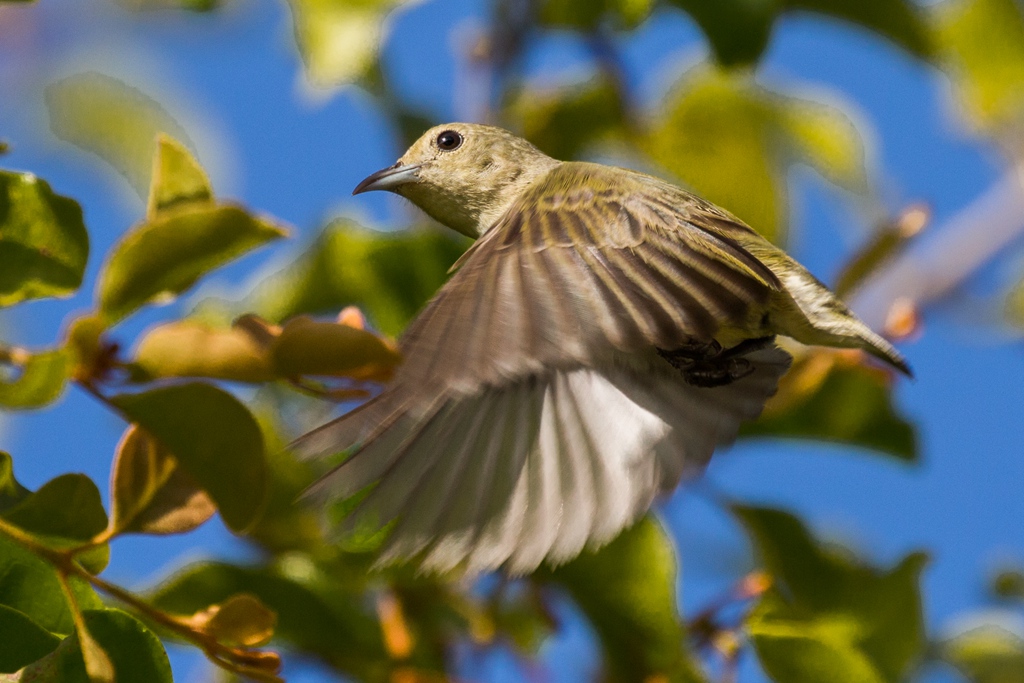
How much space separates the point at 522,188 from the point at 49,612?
1.93 meters

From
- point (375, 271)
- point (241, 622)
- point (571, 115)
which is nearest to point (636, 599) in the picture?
point (375, 271)

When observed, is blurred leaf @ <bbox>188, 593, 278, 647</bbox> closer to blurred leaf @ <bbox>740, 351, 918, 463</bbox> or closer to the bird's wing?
the bird's wing

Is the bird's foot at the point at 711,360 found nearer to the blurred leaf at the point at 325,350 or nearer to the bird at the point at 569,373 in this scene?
the bird at the point at 569,373

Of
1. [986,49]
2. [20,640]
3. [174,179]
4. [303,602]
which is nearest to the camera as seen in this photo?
[20,640]

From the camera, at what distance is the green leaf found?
1796 millimetres

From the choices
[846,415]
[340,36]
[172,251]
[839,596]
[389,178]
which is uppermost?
[340,36]

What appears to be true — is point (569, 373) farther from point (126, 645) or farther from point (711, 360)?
point (126, 645)

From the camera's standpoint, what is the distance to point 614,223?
8.21 feet

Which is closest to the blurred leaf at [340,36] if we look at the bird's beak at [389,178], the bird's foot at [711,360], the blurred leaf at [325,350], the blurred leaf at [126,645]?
the bird's beak at [389,178]

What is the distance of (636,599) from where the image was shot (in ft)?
Answer: 8.83

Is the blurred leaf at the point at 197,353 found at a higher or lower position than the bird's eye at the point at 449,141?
higher

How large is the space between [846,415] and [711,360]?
44 cm

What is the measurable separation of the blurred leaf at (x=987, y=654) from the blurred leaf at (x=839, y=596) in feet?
1.45

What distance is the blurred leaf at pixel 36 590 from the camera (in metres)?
1.71
